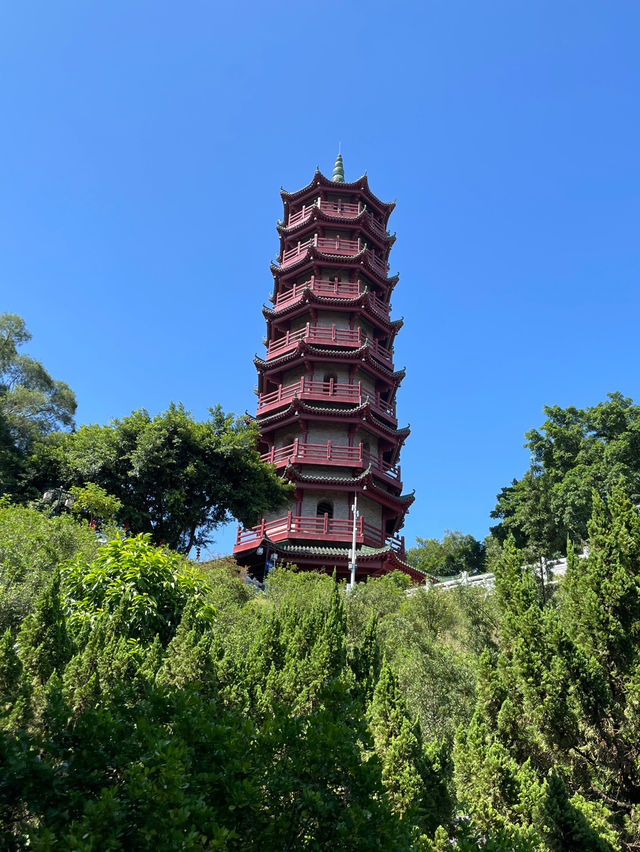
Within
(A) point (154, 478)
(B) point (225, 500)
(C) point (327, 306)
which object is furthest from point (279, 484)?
(C) point (327, 306)

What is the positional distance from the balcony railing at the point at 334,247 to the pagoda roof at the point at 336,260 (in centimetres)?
24

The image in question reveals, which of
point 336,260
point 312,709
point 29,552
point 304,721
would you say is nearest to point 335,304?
point 336,260

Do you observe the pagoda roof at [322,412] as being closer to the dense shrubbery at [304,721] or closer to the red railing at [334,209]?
the red railing at [334,209]

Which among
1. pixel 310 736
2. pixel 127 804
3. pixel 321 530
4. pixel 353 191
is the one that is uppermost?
pixel 353 191

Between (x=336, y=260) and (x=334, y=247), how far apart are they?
1.22 m

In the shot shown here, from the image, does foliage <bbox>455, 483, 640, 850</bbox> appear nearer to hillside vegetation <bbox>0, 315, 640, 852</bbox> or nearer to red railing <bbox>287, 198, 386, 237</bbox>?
hillside vegetation <bbox>0, 315, 640, 852</bbox>

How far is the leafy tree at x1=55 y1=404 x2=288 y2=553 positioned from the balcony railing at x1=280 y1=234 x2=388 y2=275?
11683mm

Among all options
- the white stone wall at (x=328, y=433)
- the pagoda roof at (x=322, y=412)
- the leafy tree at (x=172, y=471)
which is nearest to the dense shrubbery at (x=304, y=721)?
the leafy tree at (x=172, y=471)

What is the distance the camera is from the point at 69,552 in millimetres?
10844

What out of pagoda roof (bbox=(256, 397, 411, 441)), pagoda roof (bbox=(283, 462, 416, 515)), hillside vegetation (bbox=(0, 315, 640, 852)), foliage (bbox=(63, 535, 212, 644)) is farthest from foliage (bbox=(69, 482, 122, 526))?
pagoda roof (bbox=(256, 397, 411, 441))

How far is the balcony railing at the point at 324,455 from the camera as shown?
77.6ft

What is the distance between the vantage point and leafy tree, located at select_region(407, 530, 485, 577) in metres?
37.1

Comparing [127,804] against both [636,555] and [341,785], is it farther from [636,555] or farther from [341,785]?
[636,555]

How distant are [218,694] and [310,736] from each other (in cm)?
278
